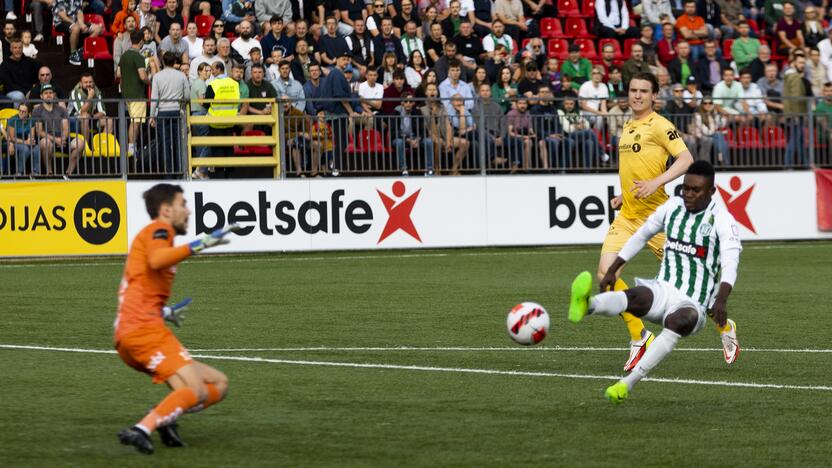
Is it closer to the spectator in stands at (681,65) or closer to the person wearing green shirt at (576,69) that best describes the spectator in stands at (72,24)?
the person wearing green shirt at (576,69)

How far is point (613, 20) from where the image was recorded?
1155 inches

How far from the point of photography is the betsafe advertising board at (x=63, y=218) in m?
21.3

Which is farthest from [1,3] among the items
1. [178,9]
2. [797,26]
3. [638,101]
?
[638,101]

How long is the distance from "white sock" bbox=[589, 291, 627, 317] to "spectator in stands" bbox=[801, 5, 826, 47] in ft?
73.1

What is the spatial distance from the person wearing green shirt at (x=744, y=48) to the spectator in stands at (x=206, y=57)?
10.5m

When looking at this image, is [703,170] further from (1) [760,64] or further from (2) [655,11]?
(2) [655,11]

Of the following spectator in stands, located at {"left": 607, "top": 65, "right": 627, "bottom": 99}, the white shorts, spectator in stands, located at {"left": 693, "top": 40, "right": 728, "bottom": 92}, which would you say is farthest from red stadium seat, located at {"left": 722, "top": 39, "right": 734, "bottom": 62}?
the white shorts

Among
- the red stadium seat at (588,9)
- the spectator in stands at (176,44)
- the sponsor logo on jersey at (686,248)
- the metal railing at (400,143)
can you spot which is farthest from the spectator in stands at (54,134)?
the sponsor logo on jersey at (686,248)

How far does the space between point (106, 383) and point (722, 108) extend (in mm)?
16362

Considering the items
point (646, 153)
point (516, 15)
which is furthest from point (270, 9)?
point (646, 153)

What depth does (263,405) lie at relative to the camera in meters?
9.05

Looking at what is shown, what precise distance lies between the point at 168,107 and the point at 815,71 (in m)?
12.3

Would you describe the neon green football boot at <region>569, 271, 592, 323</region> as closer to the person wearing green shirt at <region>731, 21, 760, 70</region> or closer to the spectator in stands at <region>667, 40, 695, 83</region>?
the spectator in stands at <region>667, 40, 695, 83</region>

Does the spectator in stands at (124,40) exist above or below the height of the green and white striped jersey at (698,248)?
above
